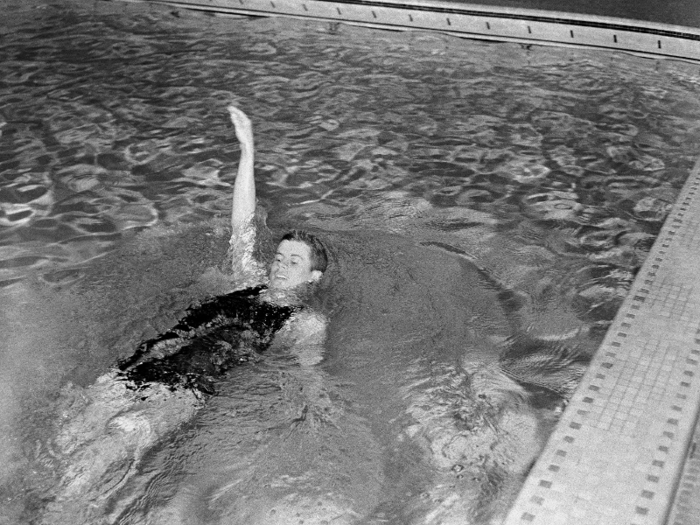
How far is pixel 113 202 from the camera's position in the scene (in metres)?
5.23

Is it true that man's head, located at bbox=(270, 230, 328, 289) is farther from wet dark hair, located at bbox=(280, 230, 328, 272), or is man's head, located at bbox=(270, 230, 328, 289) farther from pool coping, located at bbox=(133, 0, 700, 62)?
pool coping, located at bbox=(133, 0, 700, 62)

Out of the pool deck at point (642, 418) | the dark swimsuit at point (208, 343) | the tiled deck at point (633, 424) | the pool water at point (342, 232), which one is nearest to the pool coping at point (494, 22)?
the pool water at point (342, 232)

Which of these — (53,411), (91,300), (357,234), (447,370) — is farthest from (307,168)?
(53,411)

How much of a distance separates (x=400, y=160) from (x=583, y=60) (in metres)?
2.51

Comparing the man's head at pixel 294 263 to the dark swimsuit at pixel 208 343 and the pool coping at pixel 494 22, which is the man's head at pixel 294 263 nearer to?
the dark swimsuit at pixel 208 343

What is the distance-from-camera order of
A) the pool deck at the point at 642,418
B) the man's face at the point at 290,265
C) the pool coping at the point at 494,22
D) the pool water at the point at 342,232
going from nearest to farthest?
the pool deck at the point at 642,418, the pool water at the point at 342,232, the man's face at the point at 290,265, the pool coping at the point at 494,22

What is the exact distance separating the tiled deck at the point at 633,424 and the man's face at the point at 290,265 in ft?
4.29

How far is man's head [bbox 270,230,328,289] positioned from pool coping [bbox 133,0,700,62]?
181 inches

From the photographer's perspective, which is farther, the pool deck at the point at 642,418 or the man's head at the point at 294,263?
the man's head at the point at 294,263

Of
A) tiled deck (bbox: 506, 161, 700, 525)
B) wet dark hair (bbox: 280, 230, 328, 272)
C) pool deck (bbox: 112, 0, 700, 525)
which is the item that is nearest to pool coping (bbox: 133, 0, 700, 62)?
pool deck (bbox: 112, 0, 700, 525)

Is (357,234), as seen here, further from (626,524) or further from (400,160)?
(626,524)

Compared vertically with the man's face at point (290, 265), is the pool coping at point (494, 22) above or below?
below

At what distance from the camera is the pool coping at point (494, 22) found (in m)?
7.25

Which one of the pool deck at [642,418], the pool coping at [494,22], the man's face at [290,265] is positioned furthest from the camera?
the pool coping at [494,22]
